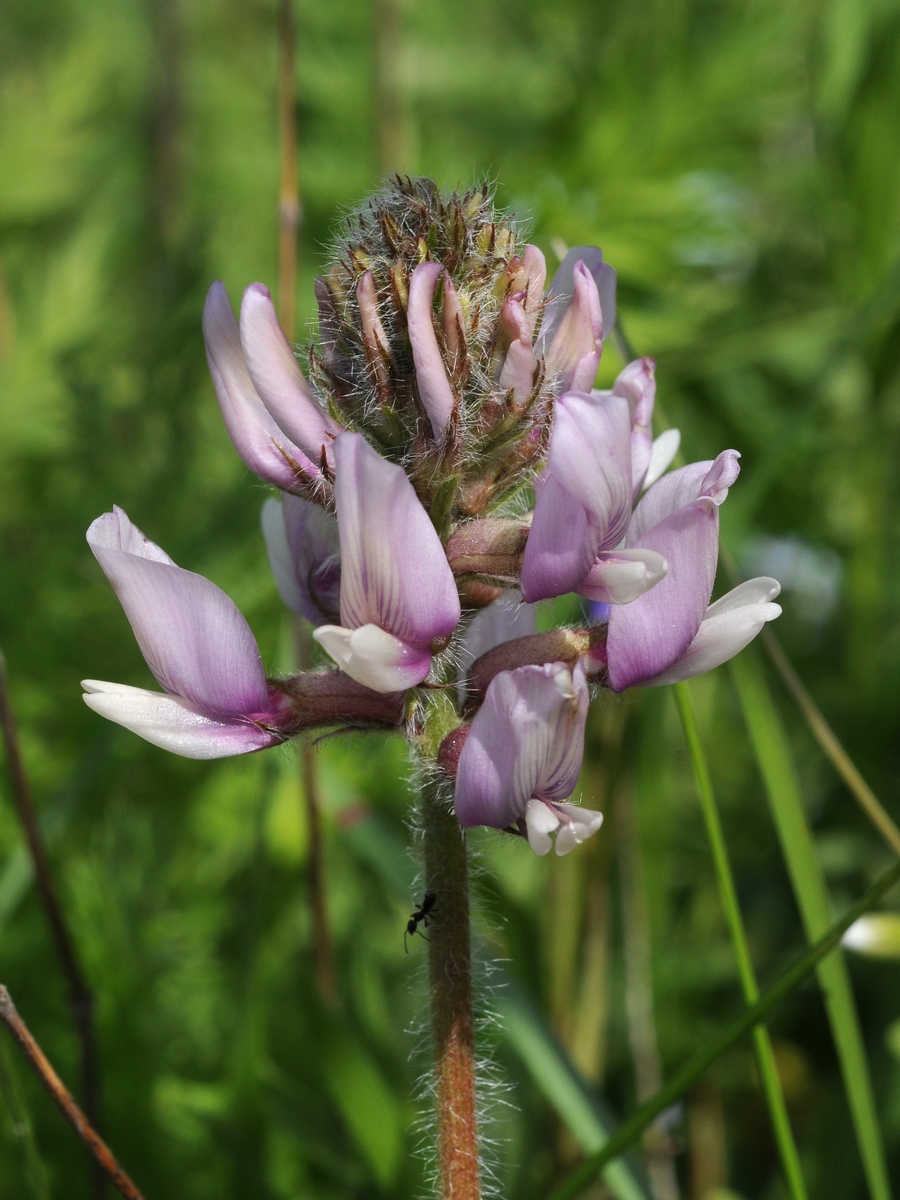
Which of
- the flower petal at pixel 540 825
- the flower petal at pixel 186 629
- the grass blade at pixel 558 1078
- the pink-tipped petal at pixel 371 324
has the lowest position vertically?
the grass blade at pixel 558 1078

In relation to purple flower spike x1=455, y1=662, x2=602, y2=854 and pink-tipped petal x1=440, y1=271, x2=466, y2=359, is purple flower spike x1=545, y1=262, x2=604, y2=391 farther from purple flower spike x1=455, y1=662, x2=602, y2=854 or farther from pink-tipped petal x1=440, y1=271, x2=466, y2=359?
purple flower spike x1=455, y1=662, x2=602, y2=854

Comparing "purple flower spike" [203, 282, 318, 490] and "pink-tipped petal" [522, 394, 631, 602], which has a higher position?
"purple flower spike" [203, 282, 318, 490]

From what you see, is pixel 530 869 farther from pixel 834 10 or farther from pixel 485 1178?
pixel 834 10

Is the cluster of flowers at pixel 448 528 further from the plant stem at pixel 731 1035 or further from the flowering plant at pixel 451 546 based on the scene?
the plant stem at pixel 731 1035

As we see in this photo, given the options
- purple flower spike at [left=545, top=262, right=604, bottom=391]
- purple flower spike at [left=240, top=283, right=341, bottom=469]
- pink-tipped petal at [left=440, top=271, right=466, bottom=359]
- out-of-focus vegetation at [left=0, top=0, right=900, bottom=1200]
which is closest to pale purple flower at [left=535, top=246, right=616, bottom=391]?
purple flower spike at [left=545, top=262, right=604, bottom=391]

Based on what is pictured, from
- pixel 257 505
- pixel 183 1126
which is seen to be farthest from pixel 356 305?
pixel 183 1126

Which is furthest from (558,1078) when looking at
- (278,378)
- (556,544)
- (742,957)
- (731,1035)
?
(278,378)

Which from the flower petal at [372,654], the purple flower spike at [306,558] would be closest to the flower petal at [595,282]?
the purple flower spike at [306,558]
